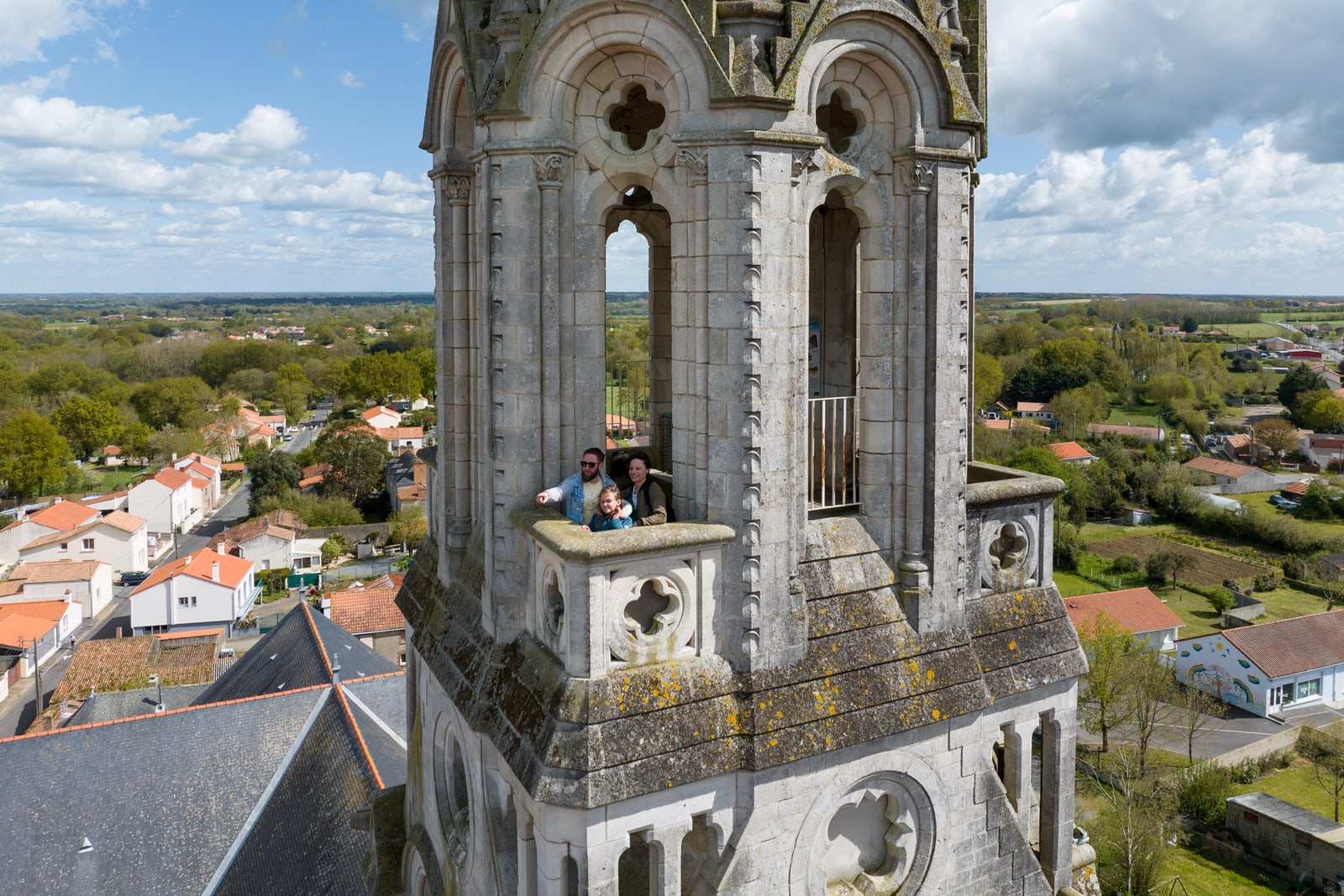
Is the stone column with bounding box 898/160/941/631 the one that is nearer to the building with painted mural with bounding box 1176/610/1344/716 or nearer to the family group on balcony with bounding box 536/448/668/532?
the family group on balcony with bounding box 536/448/668/532

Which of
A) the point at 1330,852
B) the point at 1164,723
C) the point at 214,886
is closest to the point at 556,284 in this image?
the point at 214,886

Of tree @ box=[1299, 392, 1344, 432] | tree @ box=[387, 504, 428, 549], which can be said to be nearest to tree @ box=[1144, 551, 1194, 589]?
tree @ box=[387, 504, 428, 549]

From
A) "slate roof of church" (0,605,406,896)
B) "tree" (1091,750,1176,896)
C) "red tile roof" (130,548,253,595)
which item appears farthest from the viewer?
"red tile roof" (130,548,253,595)

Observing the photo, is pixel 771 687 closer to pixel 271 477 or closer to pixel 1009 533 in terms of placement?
pixel 1009 533

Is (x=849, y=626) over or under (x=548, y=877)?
over

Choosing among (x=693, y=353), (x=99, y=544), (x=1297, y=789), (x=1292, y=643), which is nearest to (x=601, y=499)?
(x=693, y=353)

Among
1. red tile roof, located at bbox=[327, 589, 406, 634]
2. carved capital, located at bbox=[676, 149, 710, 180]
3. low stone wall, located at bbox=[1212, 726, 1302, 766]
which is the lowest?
low stone wall, located at bbox=[1212, 726, 1302, 766]

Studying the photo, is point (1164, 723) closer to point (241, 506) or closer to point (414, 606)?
point (414, 606)
